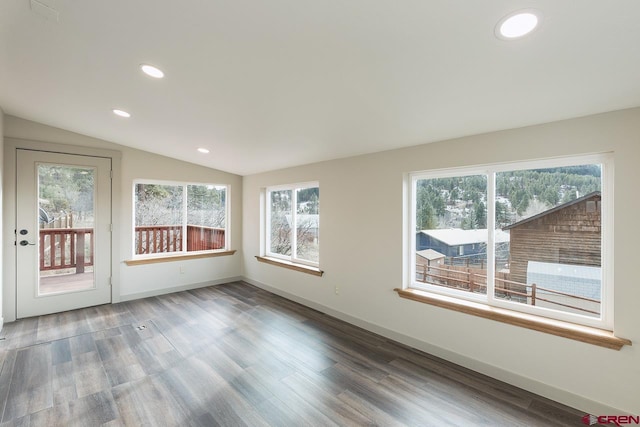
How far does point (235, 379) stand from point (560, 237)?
2913mm

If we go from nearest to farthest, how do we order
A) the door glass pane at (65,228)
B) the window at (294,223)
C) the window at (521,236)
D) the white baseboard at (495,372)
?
1. the white baseboard at (495,372)
2. the window at (521,236)
3. the door glass pane at (65,228)
4. the window at (294,223)

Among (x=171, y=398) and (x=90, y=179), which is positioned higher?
(x=90, y=179)

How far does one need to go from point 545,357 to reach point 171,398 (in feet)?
9.52

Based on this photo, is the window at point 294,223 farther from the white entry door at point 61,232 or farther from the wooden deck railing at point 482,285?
the white entry door at point 61,232

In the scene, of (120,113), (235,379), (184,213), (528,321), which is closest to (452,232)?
(528,321)

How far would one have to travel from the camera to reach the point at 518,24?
1.36 m

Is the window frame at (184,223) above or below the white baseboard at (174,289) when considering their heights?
above

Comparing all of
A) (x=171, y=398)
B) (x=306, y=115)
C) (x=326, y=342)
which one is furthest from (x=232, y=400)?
(x=306, y=115)

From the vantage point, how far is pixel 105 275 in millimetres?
4379

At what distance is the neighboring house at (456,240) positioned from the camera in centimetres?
274

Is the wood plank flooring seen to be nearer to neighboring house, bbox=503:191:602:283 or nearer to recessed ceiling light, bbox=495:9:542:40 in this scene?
neighboring house, bbox=503:191:602:283

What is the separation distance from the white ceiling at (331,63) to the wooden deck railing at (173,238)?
229cm

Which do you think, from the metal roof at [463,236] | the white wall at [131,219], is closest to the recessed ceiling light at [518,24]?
the metal roof at [463,236]

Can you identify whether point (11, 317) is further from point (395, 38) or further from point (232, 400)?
point (395, 38)
